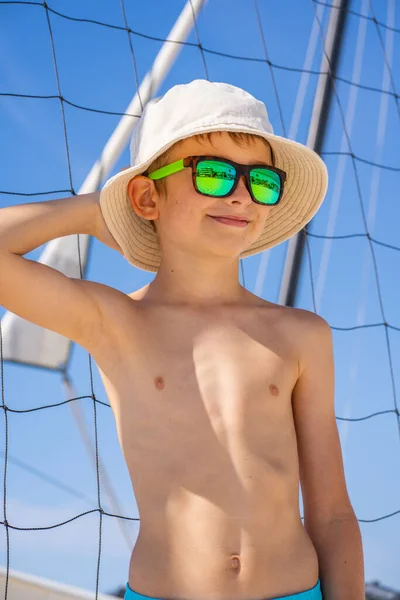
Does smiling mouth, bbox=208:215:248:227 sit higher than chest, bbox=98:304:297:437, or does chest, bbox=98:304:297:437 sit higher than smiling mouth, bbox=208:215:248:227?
smiling mouth, bbox=208:215:248:227

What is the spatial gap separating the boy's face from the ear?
29 mm

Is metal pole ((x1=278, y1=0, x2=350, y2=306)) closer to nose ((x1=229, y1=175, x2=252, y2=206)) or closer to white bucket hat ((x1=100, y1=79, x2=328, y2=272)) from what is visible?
white bucket hat ((x1=100, y1=79, x2=328, y2=272))

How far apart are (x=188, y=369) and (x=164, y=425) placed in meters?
0.09

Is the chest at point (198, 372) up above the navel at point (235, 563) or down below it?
above

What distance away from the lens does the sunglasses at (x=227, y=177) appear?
1.24 m

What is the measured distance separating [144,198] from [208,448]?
0.40 m

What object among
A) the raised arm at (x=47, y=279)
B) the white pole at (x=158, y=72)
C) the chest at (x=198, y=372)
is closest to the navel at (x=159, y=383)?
the chest at (x=198, y=372)

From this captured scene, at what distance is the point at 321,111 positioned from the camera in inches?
117

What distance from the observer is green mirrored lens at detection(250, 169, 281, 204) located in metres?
1.26

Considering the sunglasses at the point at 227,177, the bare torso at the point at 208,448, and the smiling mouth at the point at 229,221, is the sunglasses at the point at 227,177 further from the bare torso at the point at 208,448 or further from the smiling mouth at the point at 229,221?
the bare torso at the point at 208,448

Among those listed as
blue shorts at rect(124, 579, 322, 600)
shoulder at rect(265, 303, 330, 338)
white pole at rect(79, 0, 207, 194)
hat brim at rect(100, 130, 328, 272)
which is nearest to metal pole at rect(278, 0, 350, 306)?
white pole at rect(79, 0, 207, 194)

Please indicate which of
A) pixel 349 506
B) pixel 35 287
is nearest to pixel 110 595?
pixel 349 506

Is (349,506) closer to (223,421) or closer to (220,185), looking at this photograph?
(223,421)

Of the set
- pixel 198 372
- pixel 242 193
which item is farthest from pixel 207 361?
pixel 242 193
